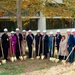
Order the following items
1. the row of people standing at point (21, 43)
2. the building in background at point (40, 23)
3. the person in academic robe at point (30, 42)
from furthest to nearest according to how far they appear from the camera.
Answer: the building in background at point (40, 23) < the person in academic robe at point (30, 42) < the row of people standing at point (21, 43)

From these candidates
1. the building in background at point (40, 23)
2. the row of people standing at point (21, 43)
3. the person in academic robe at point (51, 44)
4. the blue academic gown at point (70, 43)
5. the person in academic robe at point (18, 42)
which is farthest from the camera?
the building in background at point (40, 23)

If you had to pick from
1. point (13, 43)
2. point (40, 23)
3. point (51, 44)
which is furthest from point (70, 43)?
point (40, 23)

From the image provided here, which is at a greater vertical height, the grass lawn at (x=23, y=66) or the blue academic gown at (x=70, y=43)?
the blue academic gown at (x=70, y=43)

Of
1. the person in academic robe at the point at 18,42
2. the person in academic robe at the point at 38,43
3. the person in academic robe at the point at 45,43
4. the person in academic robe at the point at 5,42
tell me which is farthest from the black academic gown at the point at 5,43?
the person in academic robe at the point at 45,43

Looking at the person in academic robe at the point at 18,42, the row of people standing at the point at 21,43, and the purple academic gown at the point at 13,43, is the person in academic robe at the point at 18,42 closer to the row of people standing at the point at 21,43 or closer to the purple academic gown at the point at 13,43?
the row of people standing at the point at 21,43

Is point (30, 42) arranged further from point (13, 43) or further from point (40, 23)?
point (40, 23)

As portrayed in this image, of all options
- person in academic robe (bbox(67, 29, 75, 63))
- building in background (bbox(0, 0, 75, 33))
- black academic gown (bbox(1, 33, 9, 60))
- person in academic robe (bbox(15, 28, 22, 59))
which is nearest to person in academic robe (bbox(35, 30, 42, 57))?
person in academic robe (bbox(15, 28, 22, 59))

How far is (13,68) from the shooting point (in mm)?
10523

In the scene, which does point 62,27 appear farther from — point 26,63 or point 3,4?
point 26,63

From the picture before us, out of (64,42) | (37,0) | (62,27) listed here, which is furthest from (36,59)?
(62,27)

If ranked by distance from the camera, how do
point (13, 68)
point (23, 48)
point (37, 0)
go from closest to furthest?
point (13, 68), point (23, 48), point (37, 0)

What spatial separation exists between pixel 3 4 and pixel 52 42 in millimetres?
4490

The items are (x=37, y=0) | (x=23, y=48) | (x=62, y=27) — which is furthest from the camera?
(x=62, y=27)

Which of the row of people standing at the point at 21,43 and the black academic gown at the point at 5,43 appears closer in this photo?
the black academic gown at the point at 5,43
